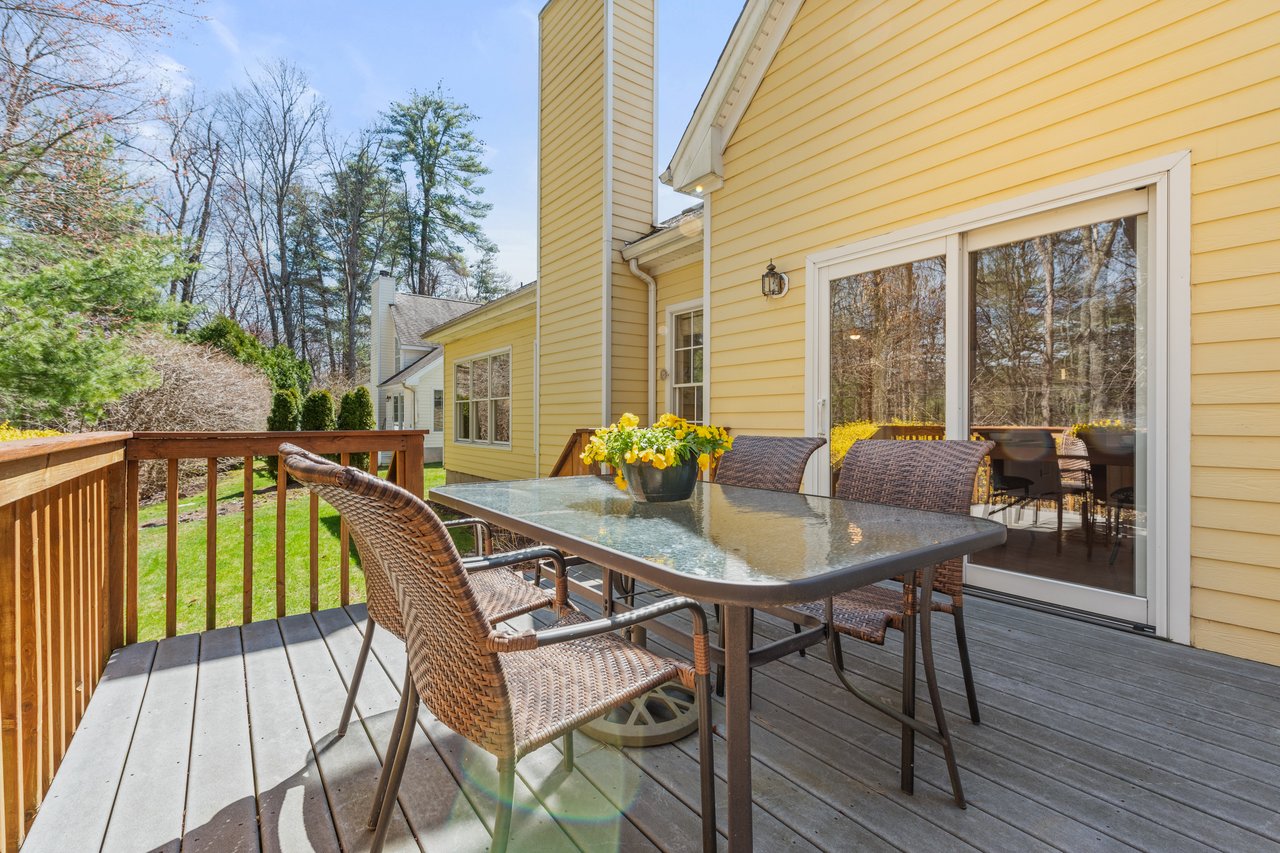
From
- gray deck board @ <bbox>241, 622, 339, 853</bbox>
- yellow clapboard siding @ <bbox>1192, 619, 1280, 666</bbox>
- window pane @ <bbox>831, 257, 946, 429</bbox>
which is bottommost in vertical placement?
gray deck board @ <bbox>241, 622, 339, 853</bbox>

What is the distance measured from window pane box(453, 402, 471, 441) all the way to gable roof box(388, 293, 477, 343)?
275 inches

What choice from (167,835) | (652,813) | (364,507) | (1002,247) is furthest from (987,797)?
(1002,247)

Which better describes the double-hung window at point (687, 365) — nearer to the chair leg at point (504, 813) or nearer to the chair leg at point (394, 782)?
the chair leg at point (394, 782)

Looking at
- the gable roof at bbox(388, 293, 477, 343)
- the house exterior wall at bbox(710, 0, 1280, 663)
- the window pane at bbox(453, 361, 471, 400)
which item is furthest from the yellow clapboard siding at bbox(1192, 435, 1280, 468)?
the gable roof at bbox(388, 293, 477, 343)

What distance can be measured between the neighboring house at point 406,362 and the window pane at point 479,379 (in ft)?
20.8

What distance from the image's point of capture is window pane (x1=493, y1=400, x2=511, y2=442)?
354 inches

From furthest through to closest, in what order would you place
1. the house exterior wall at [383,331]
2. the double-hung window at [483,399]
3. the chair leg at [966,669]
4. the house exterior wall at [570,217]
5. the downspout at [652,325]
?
1. the house exterior wall at [383,331]
2. the double-hung window at [483,399]
3. the house exterior wall at [570,217]
4. the downspout at [652,325]
5. the chair leg at [966,669]

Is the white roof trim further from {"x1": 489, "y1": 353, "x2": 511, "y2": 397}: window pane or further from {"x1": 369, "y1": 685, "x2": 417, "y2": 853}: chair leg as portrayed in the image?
{"x1": 489, "y1": 353, "x2": 511, "y2": 397}: window pane

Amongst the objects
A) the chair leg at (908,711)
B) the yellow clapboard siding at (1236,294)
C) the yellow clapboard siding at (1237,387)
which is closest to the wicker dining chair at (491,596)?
the chair leg at (908,711)

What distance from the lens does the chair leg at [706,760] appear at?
4.09 ft

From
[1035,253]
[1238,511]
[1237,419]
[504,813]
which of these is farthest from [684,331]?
[504,813]

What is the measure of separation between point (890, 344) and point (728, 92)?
2409 millimetres

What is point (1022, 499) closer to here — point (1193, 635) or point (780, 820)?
point (1193, 635)

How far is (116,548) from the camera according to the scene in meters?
2.57
